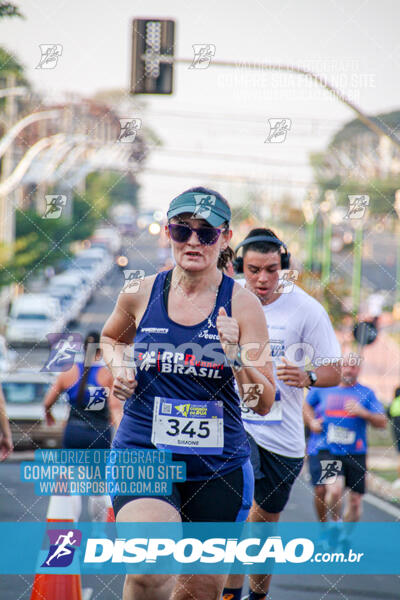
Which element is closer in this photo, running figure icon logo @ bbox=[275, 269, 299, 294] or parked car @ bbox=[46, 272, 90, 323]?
running figure icon logo @ bbox=[275, 269, 299, 294]

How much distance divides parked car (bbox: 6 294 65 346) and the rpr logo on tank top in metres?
29.4

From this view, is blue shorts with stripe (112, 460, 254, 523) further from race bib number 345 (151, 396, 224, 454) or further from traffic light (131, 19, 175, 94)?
traffic light (131, 19, 175, 94)

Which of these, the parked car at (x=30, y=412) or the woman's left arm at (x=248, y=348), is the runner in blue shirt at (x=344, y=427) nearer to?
the woman's left arm at (x=248, y=348)

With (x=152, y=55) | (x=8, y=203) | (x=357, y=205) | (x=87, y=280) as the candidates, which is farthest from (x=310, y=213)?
(x=357, y=205)

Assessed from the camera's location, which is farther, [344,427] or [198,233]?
[344,427]

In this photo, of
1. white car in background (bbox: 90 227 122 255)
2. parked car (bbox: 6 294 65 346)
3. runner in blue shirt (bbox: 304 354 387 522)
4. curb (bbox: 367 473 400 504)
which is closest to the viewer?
runner in blue shirt (bbox: 304 354 387 522)

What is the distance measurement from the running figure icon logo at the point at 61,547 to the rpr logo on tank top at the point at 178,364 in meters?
2.18

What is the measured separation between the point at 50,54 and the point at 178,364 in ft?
11.7

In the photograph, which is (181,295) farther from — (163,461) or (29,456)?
(29,456)

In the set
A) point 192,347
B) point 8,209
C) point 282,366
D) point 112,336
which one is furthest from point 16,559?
point 8,209

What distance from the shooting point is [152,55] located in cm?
927

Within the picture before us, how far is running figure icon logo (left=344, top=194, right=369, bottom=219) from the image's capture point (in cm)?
661

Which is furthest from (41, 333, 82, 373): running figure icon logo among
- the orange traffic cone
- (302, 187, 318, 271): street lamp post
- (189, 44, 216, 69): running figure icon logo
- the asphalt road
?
(302, 187, 318, 271): street lamp post

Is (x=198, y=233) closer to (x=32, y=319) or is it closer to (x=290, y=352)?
(x=290, y=352)
